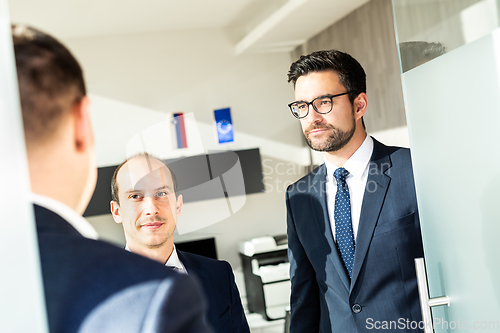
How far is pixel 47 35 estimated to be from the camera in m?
0.57

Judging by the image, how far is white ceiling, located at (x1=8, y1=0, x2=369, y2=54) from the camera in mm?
1125

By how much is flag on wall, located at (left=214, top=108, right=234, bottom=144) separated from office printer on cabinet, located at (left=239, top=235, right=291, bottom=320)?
389mm

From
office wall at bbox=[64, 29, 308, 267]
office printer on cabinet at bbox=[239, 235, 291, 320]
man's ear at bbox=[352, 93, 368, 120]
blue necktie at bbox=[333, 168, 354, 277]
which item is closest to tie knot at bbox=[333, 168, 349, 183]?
blue necktie at bbox=[333, 168, 354, 277]

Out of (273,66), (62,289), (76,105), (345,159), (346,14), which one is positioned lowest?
(62,289)

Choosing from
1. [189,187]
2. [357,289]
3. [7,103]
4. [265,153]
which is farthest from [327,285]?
[7,103]

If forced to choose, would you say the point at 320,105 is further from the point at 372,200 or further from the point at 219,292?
the point at 219,292

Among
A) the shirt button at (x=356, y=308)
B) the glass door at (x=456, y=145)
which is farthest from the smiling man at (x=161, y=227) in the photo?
the glass door at (x=456, y=145)

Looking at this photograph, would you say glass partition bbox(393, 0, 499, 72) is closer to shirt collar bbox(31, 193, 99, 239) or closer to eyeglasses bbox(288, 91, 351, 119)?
eyeglasses bbox(288, 91, 351, 119)

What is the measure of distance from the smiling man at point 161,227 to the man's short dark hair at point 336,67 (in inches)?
18.6

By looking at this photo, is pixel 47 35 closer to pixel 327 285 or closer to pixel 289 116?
pixel 327 285

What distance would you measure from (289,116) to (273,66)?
21 centimetres

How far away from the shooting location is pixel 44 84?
0.55 metres

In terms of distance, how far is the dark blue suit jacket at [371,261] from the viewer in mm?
1140

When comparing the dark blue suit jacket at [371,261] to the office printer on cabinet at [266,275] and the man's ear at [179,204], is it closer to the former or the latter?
the office printer on cabinet at [266,275]
